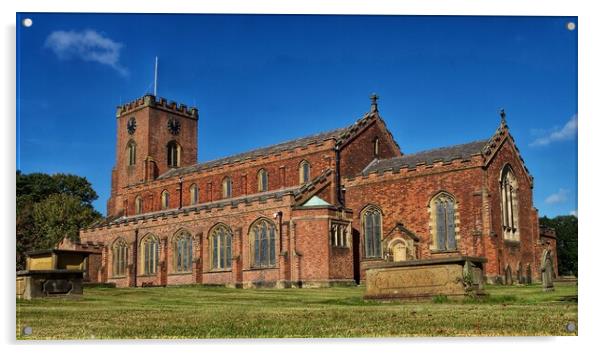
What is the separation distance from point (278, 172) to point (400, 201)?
10.0 m

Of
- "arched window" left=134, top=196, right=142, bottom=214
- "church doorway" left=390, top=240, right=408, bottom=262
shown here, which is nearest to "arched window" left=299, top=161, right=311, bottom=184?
"church doorway" left=390, top=240, right=408, bottom=262

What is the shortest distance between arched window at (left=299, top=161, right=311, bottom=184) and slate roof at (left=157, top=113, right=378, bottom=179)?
1.31 m

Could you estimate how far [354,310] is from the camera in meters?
17.5

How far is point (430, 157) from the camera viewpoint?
132 ft

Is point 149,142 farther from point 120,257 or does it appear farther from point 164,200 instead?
point 120,257

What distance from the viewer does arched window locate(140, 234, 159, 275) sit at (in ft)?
158

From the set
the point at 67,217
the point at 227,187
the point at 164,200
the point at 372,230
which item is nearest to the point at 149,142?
the point at 164,200

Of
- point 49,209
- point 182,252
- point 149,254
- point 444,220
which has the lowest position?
point 149,254

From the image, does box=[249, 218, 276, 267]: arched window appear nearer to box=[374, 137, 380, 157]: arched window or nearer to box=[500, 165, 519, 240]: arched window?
box=[374, 137, 380, 157]: arched window

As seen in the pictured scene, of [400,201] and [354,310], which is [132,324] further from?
[400,201]

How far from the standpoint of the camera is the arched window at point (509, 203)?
38.0 metres

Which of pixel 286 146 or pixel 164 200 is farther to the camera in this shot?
pixel 164 200

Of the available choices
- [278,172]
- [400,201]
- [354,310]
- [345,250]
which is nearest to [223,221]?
[278,172]

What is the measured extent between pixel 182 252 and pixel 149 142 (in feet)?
51.8
